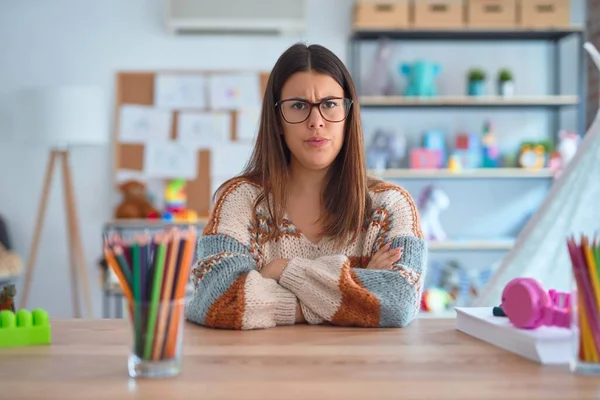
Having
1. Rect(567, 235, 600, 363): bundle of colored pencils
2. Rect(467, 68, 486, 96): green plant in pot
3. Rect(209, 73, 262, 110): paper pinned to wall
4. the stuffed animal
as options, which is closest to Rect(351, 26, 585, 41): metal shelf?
Rect(467, 68, 486, 96): green plant in pot

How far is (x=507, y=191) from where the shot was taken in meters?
4.53

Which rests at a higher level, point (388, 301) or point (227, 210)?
point (227, 210)

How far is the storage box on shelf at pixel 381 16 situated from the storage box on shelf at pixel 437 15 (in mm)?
64

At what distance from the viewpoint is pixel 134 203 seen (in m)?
4.40

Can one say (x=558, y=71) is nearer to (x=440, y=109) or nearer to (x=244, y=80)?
(x=440, y=109)

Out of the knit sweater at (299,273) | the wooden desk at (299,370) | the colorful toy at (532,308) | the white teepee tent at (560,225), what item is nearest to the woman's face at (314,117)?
the knit sweater at (299,273)

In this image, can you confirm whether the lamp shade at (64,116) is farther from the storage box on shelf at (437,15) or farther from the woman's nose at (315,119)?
the woman's nose at (315,119)

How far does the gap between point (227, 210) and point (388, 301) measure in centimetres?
44

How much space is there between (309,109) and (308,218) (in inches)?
9.4

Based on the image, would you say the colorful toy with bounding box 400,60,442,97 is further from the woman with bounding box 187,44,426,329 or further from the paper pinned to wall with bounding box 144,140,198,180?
the woman with bounding box 187,44,426,329

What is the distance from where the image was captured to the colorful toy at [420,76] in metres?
4.27

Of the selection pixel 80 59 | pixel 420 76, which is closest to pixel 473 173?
pixel 420 76

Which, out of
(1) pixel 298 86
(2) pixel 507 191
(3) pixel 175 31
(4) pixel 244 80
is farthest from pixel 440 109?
(1) pixel 298 86

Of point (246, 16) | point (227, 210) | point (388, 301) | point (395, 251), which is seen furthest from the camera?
point (246, 16)
